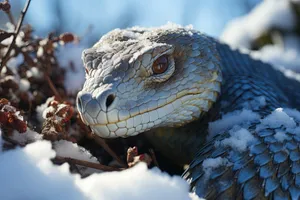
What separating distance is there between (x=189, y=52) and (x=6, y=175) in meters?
0.65

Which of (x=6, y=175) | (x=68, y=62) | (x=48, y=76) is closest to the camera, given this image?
(x=6, y=175)

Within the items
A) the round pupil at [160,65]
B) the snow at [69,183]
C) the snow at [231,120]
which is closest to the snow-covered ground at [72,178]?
the snow at [69,183]

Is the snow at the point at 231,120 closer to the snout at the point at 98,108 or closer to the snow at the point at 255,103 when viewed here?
the snow at the point at 255,103

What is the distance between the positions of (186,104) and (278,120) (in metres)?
0.25

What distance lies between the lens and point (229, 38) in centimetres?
342

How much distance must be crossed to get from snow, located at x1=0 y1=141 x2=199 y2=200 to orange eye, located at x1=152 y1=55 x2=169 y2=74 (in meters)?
0.38

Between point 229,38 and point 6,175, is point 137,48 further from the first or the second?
point 229,38

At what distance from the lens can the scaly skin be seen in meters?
1.03

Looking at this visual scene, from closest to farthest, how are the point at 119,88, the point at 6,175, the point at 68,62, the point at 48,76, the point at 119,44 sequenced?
the point at 6,175 → the point at 119,88 → the point at 119,44 → the point at 48,76 → the point at 68,62

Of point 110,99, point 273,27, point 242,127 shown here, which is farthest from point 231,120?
point 273,27

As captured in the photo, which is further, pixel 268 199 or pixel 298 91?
pixel 298 91

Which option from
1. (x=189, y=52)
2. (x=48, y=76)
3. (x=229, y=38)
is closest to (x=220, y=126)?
(x=189, y=52)

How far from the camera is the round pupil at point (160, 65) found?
1213mm

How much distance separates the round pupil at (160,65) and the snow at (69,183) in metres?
0.38
